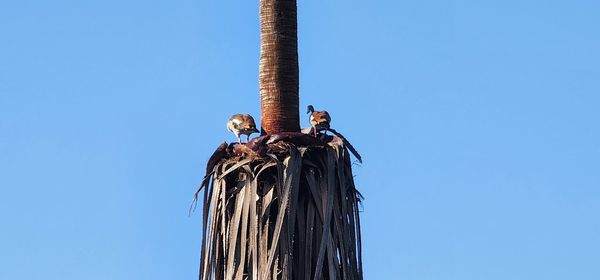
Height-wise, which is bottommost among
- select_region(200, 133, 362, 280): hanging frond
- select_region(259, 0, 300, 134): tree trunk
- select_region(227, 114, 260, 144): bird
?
select_region(200, 133, 362, 280): hanging frond

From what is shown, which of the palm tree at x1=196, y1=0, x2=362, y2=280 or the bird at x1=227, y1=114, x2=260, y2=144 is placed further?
the bird at x1=227, y1=114, x2=260, y2=144

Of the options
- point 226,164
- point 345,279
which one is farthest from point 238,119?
point 345,279

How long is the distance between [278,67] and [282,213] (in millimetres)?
1315

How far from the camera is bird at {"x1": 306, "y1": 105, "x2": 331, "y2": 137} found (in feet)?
49.5

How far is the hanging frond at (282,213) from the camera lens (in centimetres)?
1458

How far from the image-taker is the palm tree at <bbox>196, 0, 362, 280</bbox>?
14.6 metres

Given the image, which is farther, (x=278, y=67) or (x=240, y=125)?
(x=278, y=67)

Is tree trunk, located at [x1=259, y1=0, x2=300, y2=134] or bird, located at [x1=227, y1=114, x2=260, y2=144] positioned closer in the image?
bird, located at [x1=227, y1=114, x2=260, y2=144]

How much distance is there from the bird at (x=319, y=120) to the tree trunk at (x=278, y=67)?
21 cm

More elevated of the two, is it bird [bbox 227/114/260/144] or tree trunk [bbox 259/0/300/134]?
tree trunk [bbox 259/0/300/134]

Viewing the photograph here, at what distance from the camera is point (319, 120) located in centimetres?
1509

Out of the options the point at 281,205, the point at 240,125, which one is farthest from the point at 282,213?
the point at 240,125

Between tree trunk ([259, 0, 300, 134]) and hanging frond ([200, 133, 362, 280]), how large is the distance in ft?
0.96

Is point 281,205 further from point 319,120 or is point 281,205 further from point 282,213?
point 319,120
